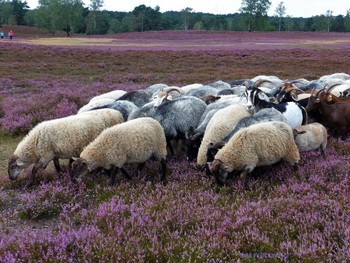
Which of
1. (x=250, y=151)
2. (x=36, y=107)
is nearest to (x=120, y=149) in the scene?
(x=250, y=151)

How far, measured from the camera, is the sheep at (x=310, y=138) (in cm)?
893

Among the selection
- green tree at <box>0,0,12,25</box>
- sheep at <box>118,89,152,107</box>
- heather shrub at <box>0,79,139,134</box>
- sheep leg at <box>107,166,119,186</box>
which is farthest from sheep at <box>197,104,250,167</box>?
green tree at <box>0,0,12,25</box>

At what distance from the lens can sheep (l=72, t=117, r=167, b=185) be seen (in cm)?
773

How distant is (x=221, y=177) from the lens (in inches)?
291

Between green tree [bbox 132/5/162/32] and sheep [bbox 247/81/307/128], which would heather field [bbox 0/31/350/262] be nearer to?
sheep [bbox 247/81/307/128]

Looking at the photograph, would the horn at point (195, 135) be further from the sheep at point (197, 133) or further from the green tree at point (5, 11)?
the green tree at point (5, 11)

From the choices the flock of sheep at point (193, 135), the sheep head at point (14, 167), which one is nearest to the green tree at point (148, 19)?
the flock of sheep at point (193, 135)

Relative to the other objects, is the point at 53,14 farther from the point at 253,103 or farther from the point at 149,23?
the point at 253,103

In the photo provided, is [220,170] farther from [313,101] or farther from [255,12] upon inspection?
[255,12]

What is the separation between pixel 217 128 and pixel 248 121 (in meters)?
0.67

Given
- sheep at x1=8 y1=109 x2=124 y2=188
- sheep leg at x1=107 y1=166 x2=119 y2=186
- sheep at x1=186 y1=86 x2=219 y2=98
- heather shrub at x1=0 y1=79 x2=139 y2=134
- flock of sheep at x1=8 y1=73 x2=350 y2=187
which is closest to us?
flock of sheep at x1=8 y1=73 x2=350 y2=187

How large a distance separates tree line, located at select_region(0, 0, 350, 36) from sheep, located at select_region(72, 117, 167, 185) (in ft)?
305

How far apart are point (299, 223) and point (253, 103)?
15.0 ft

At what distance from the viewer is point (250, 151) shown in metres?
7.39
